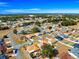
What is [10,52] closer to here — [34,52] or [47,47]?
[34,52]

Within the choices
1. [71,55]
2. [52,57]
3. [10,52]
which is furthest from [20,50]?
[71,55]

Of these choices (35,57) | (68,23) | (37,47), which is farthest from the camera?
(68,23)

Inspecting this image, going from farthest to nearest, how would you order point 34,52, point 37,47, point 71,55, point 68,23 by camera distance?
point 68,23
point 37,47
point 34,52
point 71,55

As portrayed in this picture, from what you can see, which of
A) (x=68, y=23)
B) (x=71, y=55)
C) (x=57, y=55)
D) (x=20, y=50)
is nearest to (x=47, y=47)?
(x=57, y=55)

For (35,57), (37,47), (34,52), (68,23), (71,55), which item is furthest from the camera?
(68,23)

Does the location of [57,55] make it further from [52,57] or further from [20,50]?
[20,50]

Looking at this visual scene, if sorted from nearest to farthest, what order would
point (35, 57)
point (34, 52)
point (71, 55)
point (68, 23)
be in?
point (71, 55), point (35, 57), point (34, 52), point (68, 23)

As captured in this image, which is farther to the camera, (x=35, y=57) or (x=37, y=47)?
(x=37, y=47)

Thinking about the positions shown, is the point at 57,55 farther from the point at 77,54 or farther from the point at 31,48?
the point at 31,48

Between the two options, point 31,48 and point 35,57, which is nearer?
point 35,57
